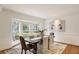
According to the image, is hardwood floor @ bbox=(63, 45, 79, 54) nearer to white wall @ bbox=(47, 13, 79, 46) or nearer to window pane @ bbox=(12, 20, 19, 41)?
white wall @ bbox=(47, 13, 79, 46)

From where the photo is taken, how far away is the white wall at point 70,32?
4.74ft

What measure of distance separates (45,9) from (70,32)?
1.87ft

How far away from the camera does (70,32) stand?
4.96 feet

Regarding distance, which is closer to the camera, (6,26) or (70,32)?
(6,26)

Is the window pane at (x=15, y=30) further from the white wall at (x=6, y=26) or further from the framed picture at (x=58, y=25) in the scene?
the framed picture at (x=58, y=25)

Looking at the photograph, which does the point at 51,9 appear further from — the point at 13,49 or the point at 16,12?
the point at 13,49

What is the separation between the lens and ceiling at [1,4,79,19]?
1.32 metres

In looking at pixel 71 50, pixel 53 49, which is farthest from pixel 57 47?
pixel 71 50

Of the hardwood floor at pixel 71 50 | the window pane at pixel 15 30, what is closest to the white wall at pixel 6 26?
the window pane at pixel 15 30

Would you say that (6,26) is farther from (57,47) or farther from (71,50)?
(71,50)

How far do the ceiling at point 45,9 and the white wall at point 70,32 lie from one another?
10 centimetres

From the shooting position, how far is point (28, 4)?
50.6 inches

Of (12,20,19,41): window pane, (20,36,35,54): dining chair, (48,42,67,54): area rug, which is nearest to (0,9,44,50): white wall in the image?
(12,20,19,41): window pane

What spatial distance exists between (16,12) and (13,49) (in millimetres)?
578
